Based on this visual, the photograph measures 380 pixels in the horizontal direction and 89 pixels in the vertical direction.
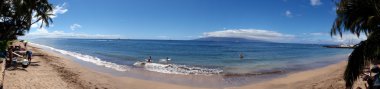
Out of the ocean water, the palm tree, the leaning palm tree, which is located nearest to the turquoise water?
the ocean water

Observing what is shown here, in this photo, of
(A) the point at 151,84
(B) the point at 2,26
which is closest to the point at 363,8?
(A) the point at 151,84

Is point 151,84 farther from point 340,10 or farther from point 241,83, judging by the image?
point 340,10

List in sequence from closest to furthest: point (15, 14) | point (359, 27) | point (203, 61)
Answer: point (359, 27) → point (15, 14) → point (203, 61)

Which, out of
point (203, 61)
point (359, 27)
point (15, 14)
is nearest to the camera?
point (359, 27)

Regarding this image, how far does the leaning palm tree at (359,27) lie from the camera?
5.58 meters

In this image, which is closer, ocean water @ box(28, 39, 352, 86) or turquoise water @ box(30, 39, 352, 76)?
ocean water @ box(28, 39, 352, 86)

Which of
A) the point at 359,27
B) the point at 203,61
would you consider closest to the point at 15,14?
the point at 203,61

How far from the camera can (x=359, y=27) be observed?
7.14m

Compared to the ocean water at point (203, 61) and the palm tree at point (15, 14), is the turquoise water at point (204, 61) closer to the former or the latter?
the ocean water at point (203, 61)

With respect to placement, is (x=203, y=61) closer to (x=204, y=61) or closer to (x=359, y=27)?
(x=204, y=61)

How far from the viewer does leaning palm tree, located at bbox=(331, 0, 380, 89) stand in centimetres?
558

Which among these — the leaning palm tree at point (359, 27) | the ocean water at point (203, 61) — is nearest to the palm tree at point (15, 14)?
the ocean water at point (203, 61)

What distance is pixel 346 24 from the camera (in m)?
6.99

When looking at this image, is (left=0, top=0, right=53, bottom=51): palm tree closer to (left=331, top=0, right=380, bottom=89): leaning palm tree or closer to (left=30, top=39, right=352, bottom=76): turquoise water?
(left=30, top=39, right=352, bottom=76): turquoise water
